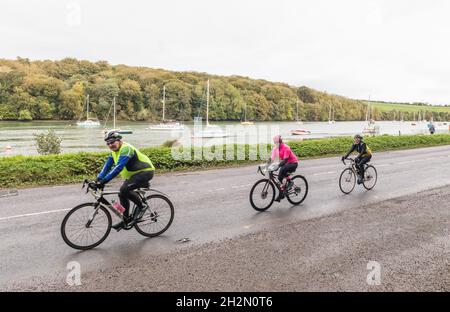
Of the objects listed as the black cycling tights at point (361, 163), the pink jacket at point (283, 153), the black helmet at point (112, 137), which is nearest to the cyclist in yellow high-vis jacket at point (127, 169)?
the black helmet at point (112, 137)

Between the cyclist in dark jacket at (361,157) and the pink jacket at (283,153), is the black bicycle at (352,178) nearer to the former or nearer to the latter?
the cyclist in dark jacket at (361,157)

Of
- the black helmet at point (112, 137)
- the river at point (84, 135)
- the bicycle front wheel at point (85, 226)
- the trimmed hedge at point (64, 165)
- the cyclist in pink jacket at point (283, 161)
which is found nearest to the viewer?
the bicycle front wheel at point (85, 226)

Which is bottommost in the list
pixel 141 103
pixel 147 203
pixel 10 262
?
pixel 10 262

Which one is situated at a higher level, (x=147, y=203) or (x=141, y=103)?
(x=141, y=103)

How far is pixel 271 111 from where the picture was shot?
409ft

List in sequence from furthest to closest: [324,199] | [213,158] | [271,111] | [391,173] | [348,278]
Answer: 1. [271,111]
2. [213,158]
3. [391,173]
4. [324,199]
5. [348,278]

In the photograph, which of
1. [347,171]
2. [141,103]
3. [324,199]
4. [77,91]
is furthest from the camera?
[141,103]

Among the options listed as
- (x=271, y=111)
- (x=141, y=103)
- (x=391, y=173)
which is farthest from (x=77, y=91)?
(x=391, y=173)

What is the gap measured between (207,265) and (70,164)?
9.91 metres

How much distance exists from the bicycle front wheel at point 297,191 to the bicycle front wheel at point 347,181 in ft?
6.38

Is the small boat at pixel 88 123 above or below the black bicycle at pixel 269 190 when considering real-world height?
above

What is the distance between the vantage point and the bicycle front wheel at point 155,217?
631 centimetres

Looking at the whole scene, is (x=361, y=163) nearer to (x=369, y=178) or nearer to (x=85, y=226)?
(x=369, y=178)

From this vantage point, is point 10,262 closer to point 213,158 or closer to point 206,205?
point 206,205
